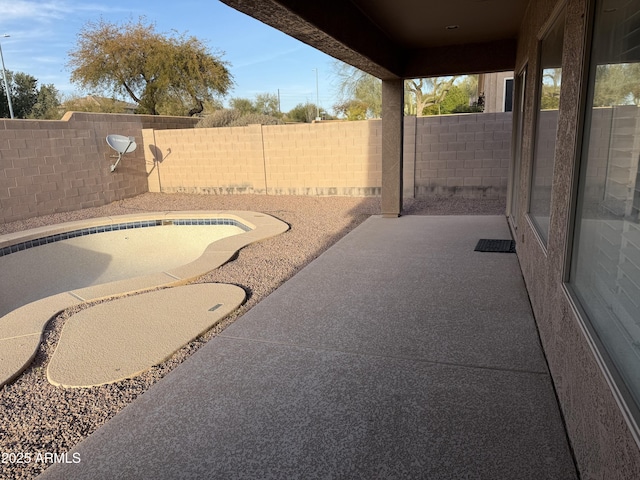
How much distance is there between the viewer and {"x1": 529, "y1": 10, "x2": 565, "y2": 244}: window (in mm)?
3240

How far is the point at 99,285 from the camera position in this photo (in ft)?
16.1

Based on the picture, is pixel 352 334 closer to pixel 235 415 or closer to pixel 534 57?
pixel 235 415

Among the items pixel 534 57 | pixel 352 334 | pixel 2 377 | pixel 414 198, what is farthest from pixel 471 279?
pixel 414 198

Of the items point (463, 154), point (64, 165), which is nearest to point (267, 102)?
point (64, 165)

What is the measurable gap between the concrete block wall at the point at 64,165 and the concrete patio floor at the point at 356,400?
24.7 feet

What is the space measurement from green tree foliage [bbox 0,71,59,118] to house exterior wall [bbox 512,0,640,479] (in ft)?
110

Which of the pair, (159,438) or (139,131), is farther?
(139,131)

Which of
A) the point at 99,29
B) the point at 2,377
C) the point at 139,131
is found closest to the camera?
the point at 2,377

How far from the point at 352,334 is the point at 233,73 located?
23.5m

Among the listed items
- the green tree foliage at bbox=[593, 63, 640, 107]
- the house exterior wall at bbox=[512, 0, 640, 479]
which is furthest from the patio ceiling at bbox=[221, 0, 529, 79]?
the green tree foliage at bbox=[593, 63, 640, 107]

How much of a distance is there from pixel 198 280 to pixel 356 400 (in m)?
2.88

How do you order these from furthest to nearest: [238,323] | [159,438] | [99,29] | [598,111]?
[99,29] → [238,323] → [159,438] → [598,111]

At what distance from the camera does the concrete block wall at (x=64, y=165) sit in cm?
897

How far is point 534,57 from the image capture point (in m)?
4.36
